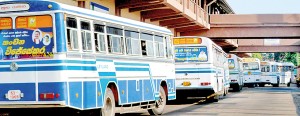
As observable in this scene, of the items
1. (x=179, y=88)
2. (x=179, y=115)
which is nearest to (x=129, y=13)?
(x=179, y=88)

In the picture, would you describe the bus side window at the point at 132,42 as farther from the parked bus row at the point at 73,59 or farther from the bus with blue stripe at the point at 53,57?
the bus with blue stripe at the point at 53,57

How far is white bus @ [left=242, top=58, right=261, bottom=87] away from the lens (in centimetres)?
5428

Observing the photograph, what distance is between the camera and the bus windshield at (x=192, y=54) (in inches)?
943

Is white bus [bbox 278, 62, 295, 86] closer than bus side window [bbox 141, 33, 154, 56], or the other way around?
bus side window [bbox 141, 33, 154, 56]

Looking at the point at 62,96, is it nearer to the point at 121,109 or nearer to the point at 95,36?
the point at 95,36

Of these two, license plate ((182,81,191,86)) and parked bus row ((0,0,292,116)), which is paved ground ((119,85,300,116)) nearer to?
license plate ((182,81,191,86))

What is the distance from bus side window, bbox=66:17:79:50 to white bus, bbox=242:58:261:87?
4294cm

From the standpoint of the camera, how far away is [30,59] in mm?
12000

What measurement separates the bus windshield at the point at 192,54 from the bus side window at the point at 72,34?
11.9 meters

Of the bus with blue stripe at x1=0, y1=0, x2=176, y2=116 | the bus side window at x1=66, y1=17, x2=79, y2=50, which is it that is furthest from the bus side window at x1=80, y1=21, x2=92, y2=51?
the bus side window at x1=66, y1=17, x2=79, y2=50

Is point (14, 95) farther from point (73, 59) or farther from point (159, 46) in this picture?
point (159, 46)

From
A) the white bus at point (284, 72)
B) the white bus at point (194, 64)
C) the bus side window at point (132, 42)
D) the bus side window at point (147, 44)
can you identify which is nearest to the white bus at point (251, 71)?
the white bus at point (284, 72)

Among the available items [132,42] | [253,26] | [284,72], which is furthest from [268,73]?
[132,42]

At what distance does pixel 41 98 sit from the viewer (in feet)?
39.2
